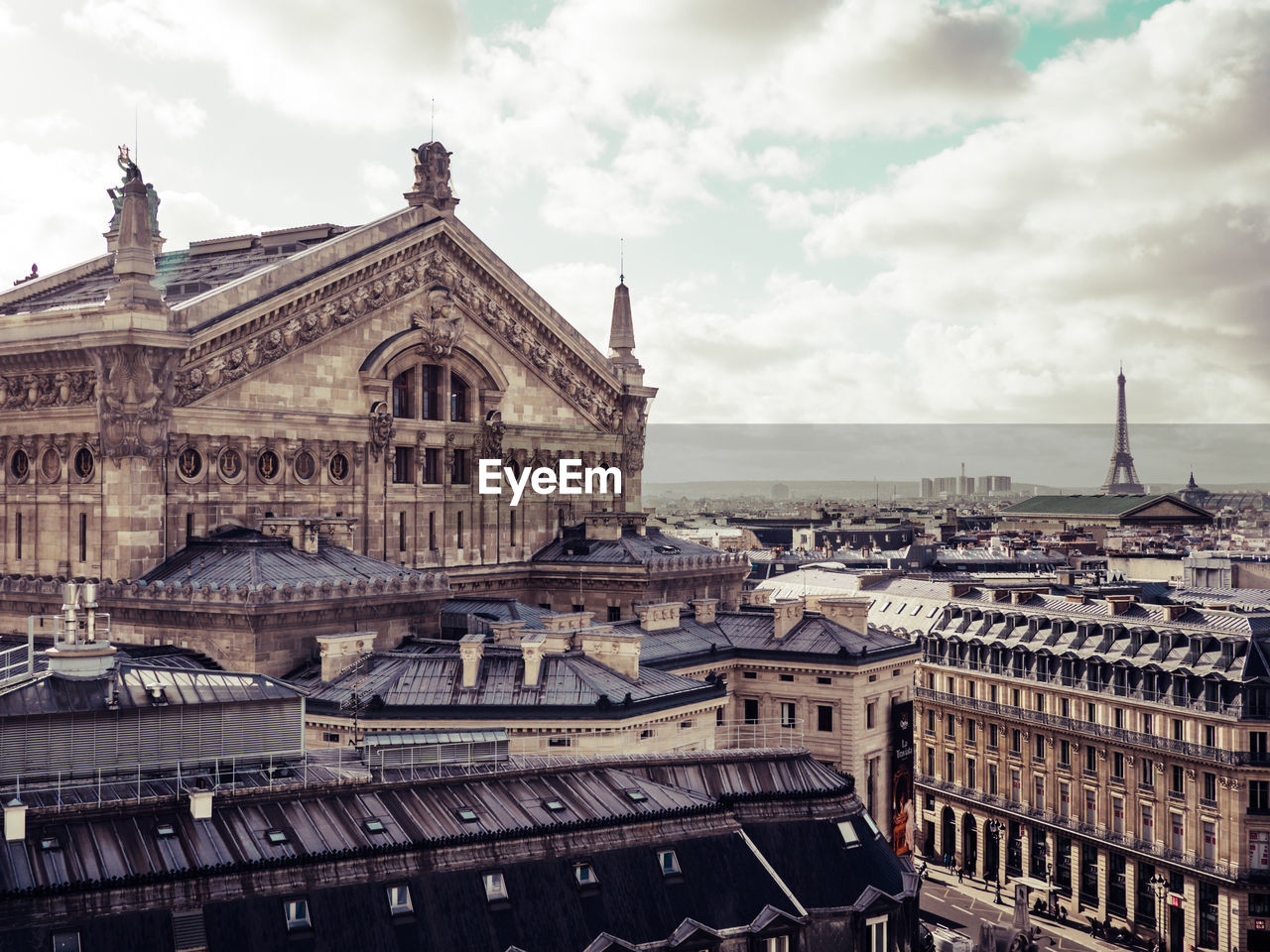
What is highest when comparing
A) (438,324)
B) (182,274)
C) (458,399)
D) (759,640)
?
(182,274)

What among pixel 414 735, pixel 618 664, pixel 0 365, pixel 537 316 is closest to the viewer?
pixel 414 735

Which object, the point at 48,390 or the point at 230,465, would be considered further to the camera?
the point at 230,465

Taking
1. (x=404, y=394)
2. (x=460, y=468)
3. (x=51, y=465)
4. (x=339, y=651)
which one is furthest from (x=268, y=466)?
(x=460, y=468)

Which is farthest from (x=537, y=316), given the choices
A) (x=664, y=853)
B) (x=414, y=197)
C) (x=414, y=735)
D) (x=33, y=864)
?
(x=33, y=864)

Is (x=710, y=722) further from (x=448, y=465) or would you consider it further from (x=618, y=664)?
(x=448, y=465)

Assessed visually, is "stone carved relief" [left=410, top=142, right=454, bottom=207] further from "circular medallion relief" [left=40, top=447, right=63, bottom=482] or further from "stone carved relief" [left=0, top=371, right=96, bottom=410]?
"circular medallion relief" [left=40, top=447, right=63, bottom=482]

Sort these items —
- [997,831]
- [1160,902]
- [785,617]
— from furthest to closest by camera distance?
1. [997,831]
2. [1160,902]
3. [785,617]

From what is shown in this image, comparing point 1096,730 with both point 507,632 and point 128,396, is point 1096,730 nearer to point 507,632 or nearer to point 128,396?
point 507,632

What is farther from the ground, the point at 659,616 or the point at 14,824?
the point at 659,616
